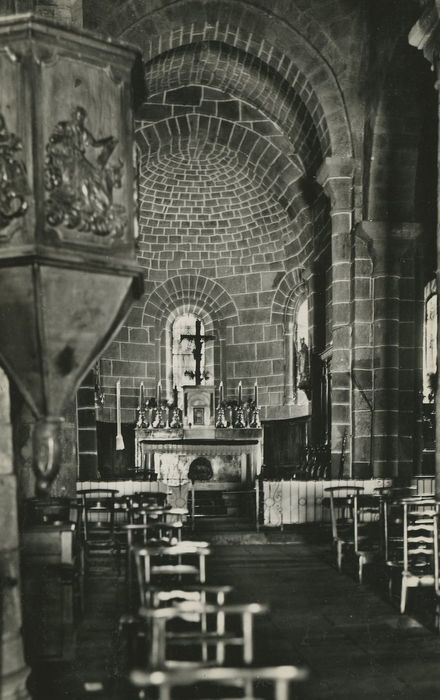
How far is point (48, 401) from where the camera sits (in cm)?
338

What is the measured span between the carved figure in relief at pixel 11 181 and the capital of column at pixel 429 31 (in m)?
5.46

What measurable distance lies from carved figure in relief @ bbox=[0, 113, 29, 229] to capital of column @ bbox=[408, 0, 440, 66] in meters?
5.46

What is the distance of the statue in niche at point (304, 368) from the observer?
13930 millimetres

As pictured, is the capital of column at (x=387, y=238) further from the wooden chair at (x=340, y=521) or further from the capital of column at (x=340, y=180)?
the wooden chair at (x=340, y=521)

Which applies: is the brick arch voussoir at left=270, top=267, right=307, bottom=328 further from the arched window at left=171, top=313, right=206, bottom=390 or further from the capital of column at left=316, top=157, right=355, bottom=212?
the capital of column at left=316, top=157, right=355, bottom=212

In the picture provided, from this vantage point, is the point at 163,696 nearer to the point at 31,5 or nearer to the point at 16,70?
the point at 16,70

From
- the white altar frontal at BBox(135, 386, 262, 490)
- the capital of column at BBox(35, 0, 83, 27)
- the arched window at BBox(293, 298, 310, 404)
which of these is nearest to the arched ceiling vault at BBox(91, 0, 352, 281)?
the arched window at BBox(293, 298, 310, 404)

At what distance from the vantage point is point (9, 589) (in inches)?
152

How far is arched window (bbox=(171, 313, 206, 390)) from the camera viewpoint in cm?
1692

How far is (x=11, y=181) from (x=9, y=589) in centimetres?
189

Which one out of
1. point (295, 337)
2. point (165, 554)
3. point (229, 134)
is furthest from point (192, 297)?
point (165, 554)

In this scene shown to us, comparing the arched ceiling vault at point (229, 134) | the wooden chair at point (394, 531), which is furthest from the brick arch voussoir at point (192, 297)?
the wooden chair at point (394, 531)

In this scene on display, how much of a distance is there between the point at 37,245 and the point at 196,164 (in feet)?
42.3

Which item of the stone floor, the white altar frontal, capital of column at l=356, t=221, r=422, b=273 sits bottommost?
the stone floor
